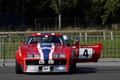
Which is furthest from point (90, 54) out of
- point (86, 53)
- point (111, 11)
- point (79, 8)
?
point (79, 8)

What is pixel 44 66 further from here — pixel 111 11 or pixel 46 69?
pixel 111 11

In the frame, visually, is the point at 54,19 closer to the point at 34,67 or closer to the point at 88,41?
the point at 88,41

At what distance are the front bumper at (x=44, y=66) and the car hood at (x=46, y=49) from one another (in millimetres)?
277

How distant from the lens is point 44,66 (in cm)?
1563

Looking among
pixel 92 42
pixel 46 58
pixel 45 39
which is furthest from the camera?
pixel 92 42

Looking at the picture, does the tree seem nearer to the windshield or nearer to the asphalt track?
the asphalt track

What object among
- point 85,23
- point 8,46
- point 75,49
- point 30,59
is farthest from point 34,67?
point 85,23

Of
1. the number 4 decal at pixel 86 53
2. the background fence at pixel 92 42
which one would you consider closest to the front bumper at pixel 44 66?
the number 4 decal at pixel 86 53

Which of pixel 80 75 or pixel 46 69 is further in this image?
pixel 80 75

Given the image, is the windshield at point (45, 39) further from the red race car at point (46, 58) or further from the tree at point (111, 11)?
the tree at point (111, 11)

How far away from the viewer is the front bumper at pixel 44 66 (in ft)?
51.3

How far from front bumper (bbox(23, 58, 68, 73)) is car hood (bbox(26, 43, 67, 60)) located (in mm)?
277

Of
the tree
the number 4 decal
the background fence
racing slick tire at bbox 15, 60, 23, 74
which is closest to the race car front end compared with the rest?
racing slick tire at bbox 15, 60, 23, 74

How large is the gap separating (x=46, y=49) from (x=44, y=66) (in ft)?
2.06
